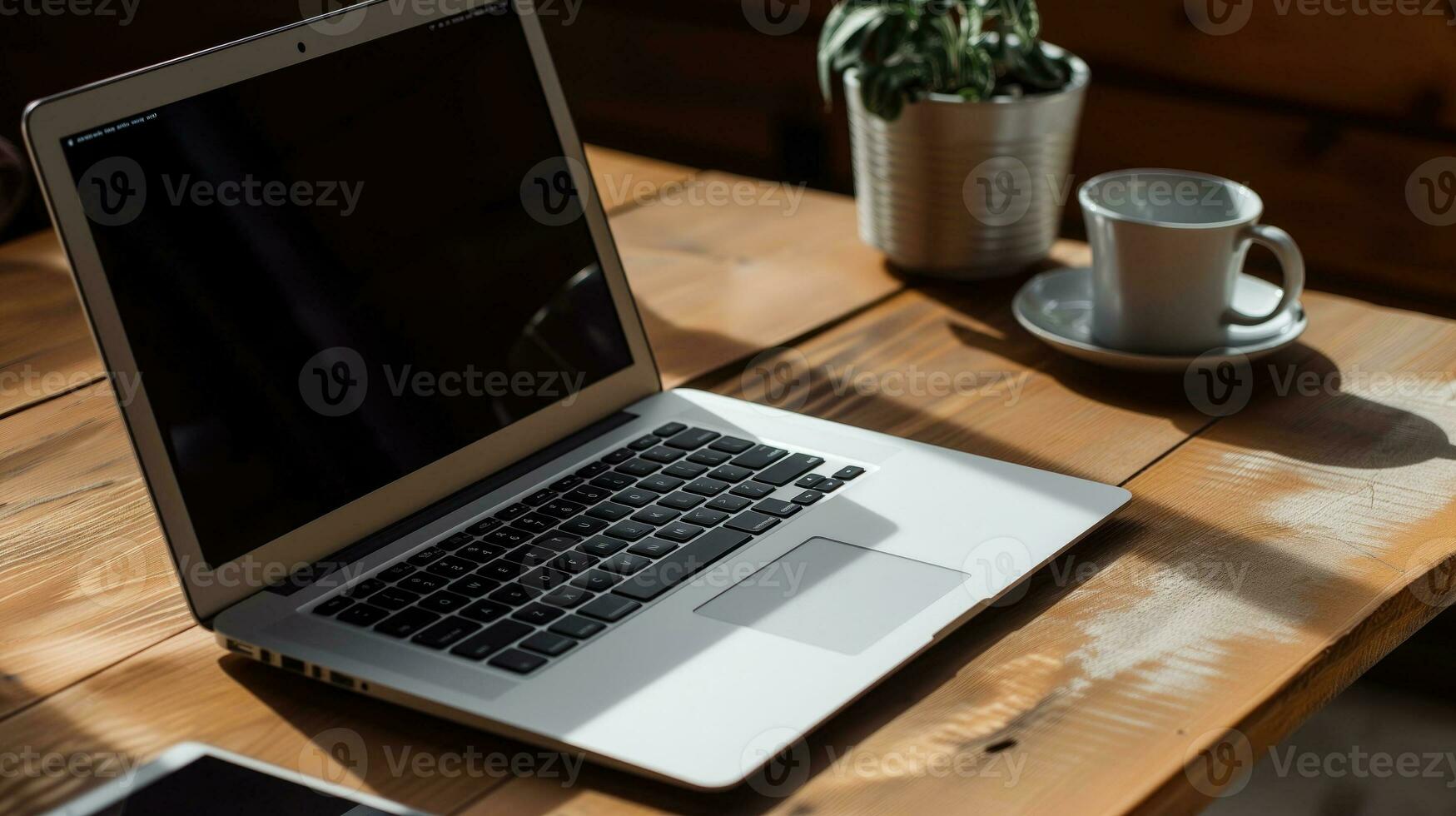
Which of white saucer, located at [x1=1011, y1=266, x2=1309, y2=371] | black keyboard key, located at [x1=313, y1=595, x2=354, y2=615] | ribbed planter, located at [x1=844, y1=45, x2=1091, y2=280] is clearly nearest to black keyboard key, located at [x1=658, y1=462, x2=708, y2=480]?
black keyboard key, located at [x1=313, y1=595, x2=354, y2=615]

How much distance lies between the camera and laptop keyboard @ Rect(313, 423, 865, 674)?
2.25ft

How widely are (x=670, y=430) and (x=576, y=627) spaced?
0.80ft

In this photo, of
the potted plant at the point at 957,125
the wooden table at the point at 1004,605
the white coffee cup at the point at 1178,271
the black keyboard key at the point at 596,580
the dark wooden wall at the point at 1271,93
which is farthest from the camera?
the dark wooden wall at the point at 1271,93

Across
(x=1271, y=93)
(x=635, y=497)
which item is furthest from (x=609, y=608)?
(x=1271, y=93)

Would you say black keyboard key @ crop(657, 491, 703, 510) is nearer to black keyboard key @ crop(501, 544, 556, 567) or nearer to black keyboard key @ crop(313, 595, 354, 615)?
black keyboard key @ crop(501, 544, 556, 567)

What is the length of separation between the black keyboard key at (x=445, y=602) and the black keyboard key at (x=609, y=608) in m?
0.06

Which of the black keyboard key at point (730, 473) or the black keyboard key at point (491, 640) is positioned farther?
the black keyboard key at point (730, 473)

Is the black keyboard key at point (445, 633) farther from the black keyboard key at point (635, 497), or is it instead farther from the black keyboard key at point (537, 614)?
the black keyboard key at point (635, 497)

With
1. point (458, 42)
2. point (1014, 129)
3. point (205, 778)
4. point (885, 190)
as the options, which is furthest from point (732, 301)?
point (205, 778)

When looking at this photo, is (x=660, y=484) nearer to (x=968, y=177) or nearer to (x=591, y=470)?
(x=591, y=470)

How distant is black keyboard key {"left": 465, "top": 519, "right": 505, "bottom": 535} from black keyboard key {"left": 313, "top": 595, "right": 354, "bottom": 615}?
85mm

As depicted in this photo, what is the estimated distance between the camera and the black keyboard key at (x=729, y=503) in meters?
0.80

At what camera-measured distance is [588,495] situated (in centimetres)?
82

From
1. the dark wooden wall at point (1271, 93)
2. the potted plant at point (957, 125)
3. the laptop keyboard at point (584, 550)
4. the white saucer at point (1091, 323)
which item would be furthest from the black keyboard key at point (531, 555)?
the dark wooden wall at point (1271, 93)
